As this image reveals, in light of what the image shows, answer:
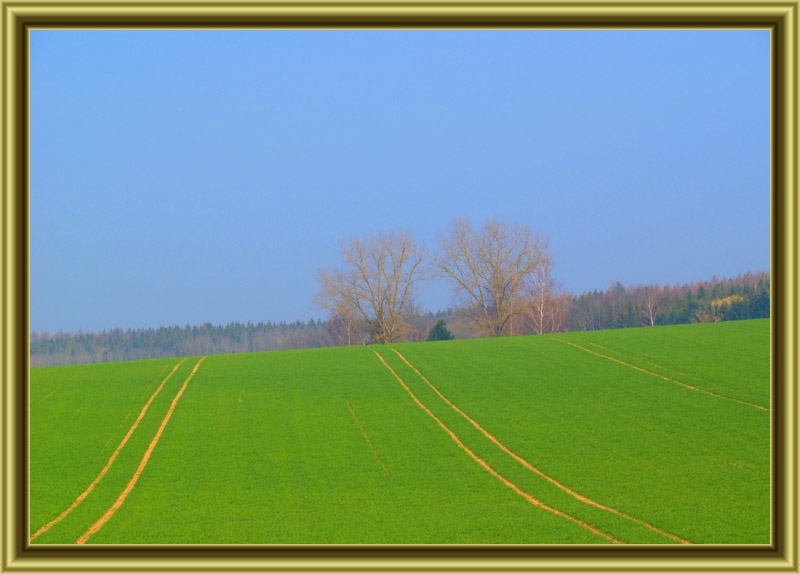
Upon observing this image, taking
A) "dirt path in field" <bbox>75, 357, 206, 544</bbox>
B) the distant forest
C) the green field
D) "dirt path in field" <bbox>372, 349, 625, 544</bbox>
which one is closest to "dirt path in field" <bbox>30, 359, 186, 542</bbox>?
the green field

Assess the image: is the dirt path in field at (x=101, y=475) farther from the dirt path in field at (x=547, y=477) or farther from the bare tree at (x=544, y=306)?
the bare tree at (x=544, y=306)

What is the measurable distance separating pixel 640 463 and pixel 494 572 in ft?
45.1

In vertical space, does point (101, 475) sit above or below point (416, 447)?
below

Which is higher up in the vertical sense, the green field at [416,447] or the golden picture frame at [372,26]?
the golden picture frame at [372,26]

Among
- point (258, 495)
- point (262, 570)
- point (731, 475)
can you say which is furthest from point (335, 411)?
point (262, 570)

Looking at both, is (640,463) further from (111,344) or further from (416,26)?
(111,344)

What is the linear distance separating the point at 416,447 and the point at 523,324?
2441 inches

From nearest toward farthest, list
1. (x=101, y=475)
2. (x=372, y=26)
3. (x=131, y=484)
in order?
(x=372, y=26), (x=131, y=484), (x=101, y=475)

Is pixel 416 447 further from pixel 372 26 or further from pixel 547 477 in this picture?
pixel 372 26

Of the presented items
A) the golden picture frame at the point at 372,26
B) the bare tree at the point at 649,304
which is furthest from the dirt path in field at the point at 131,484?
the bare tree at the point at 649,304

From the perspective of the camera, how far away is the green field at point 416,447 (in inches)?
490

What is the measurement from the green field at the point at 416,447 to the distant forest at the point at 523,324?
35.8 m

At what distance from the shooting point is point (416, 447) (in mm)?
18281

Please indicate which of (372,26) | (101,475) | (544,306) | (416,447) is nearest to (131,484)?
(101,475)
